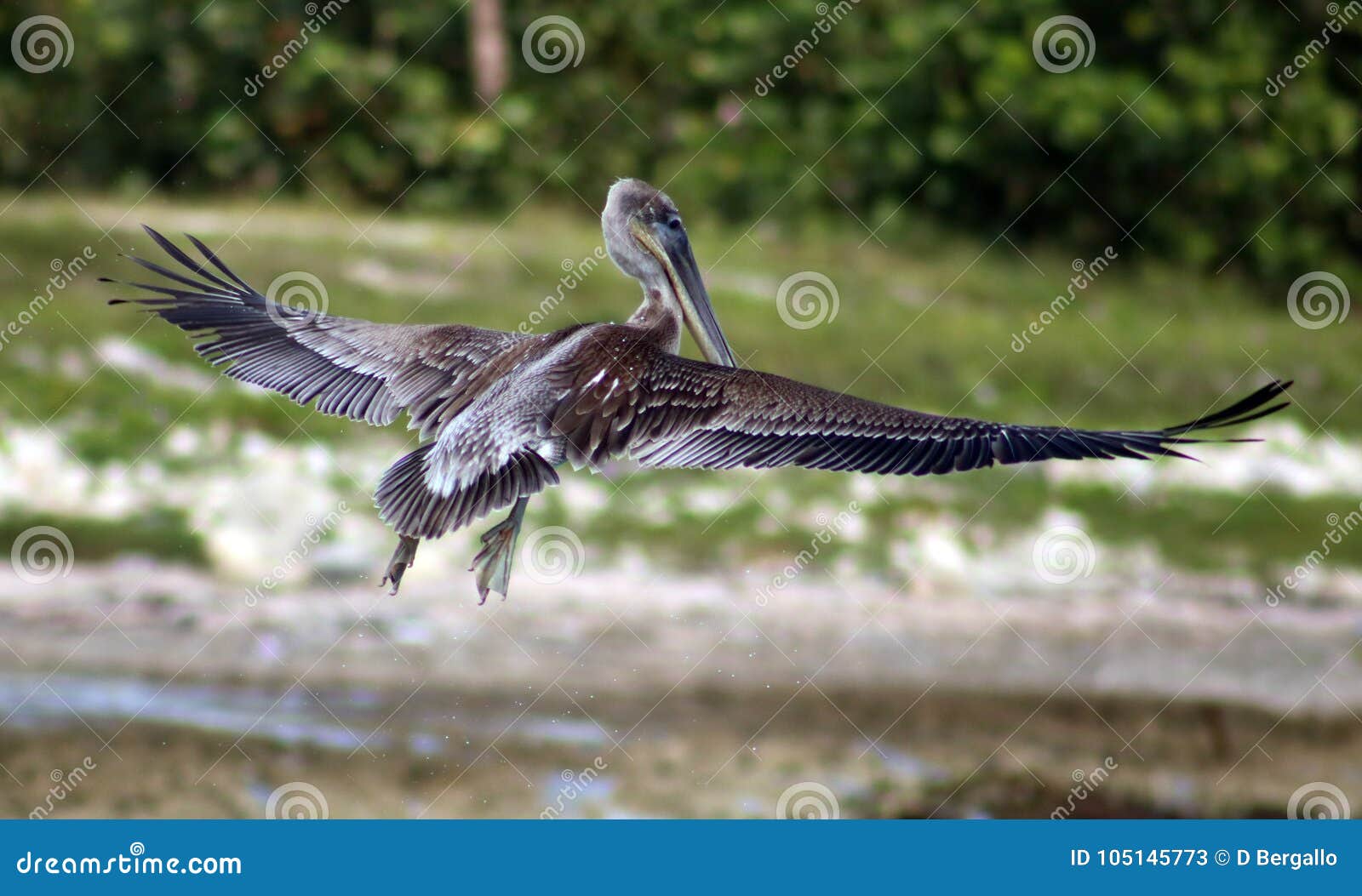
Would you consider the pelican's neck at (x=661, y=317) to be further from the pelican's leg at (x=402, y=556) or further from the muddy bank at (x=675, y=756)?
the muddy bank at (x=675, y=756)

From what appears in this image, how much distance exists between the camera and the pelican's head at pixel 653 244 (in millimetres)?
4191

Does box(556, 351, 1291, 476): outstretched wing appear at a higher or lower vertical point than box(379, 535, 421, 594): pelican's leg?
higher

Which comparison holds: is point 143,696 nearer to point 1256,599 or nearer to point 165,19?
point 1256,599

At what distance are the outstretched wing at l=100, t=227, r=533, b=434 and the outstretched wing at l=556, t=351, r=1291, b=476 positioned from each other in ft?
1.46

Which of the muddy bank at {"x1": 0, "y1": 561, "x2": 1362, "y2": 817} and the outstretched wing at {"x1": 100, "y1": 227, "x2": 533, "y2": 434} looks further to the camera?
the muddy bank at {"x1": 0, "y1": 561, "x2": 1362, "y2": 817}

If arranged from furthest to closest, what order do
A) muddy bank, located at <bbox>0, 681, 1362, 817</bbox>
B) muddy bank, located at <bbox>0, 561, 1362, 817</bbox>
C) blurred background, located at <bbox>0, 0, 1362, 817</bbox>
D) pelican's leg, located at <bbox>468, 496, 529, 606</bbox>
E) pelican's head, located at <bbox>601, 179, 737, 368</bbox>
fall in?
blurred background, located at <bbox>0, 0, 1362, 817</bbox>
muddy bank, located at <bbox>0, 561, 1362, 817</bbox>
muddy bank, located at <bbox>0, 681, 1362, 817</bbox>
pelican's head, located at <bbox>601, 179, 737, 368</bbox>
pelican's leg, located at <bbox>468, 496, 529, 606</bbox>

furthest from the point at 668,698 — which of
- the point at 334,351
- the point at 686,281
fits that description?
the point at 686,281

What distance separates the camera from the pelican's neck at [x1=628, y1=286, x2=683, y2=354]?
4.28 metres

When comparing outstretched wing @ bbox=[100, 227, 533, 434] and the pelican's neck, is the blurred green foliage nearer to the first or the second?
outstretched wing @ bbox=[100, 227, 533, 434]

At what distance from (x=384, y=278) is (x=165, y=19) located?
3808 mm

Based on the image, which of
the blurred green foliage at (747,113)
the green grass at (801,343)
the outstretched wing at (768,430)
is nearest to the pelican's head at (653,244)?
the outstretched wing at (768,430)

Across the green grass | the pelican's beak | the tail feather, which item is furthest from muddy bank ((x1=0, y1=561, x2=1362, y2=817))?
the tail feather

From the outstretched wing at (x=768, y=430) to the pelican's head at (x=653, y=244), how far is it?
0.81 feet

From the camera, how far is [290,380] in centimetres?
435
